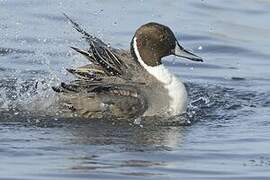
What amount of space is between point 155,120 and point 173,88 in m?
0.41

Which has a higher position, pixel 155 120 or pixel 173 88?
pixel 173 88

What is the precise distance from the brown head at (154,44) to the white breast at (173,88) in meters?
0.05

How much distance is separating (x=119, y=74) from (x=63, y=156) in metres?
1.98

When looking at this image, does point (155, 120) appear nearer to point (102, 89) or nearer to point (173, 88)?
point (173, 88)

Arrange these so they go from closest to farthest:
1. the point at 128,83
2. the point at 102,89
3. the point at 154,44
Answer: the point at 102,89 < the point at 128,83 < the point at 154,44

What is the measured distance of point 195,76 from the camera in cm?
1297

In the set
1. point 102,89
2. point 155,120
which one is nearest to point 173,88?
point 155,120

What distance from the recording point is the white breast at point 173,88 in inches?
430

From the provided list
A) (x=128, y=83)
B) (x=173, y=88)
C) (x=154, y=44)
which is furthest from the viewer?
(x=154, y=44)

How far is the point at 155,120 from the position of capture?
1073cm

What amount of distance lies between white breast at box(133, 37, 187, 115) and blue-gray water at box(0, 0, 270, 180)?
0.41 ft

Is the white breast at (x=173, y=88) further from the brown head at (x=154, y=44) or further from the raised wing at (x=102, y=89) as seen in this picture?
the raised wing at (x=102, y=89)

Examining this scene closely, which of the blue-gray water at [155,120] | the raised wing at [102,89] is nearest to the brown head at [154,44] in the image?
the raised wing at [102,89]

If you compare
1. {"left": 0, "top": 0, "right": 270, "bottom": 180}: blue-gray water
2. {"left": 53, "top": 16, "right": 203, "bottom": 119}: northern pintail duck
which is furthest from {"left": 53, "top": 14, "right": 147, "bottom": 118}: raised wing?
{"left": 0, "top": 0, "right": 270, "bottom": 180}: blue-gray water
